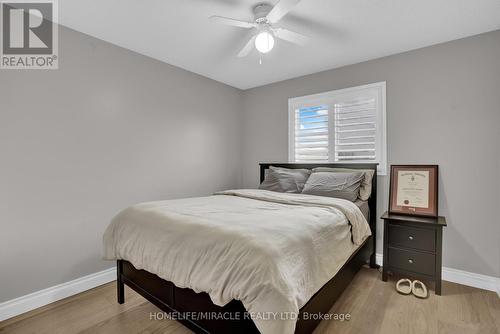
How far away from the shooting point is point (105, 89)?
259 centimetres

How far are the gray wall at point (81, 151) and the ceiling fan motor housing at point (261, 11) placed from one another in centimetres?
154

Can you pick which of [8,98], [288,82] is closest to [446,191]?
[288,82]

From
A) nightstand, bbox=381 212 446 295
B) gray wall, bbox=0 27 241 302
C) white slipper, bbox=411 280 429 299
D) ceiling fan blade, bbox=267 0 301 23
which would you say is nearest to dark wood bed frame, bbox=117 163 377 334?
nightstand, bbox=381 212 446 295

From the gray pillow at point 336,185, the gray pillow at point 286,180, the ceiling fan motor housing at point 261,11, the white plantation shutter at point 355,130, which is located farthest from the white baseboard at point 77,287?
the ceiling fan motor housing at point 261,11

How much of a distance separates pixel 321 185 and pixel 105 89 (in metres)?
2.47

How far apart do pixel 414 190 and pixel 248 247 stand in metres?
2.22

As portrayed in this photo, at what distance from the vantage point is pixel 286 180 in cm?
319

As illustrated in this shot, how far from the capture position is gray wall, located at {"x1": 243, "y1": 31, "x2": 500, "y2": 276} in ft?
7.80

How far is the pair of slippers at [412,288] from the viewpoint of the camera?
2.24 meters

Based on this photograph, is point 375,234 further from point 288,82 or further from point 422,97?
point 288,82

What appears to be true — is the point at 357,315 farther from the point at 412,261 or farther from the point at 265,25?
the point at 265,25

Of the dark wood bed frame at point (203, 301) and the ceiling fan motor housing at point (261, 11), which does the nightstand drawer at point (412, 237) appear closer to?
the dark wood bed frame at point (203, 301)

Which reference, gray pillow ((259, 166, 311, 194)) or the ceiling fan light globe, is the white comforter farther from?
Answer: the ceiling fan light globe

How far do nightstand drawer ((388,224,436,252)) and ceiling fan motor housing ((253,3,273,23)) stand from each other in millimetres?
2233
